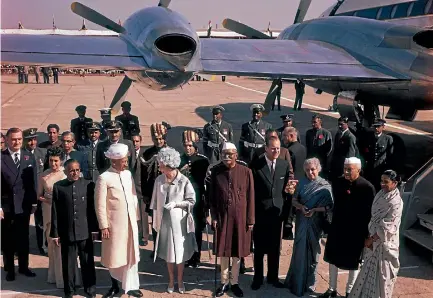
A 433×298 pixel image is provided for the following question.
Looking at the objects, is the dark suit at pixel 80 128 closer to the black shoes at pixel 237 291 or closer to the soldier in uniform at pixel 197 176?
the soldier in uniform at pixel 197 176

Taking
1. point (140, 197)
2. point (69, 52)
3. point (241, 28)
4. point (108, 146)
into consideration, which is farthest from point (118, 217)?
point (241, 28)

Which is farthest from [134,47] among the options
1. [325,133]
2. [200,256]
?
[200,256]

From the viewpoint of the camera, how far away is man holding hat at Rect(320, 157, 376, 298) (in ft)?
14.6

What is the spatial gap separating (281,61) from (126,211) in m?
6.19

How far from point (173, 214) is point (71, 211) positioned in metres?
1.08

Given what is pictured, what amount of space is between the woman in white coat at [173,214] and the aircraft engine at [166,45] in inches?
152

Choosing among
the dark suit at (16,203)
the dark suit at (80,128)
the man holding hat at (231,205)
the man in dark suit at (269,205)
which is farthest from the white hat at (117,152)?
the dark suit at (80,128)

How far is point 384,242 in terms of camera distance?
13.9 feet

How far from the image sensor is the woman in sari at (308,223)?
472 centimetres

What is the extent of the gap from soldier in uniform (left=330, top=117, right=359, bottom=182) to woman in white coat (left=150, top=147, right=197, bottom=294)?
A: 131 inches

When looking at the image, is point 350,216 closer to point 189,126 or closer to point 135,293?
point 135,293

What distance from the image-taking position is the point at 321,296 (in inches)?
188

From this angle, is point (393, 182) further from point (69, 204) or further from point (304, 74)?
point (304, 74)

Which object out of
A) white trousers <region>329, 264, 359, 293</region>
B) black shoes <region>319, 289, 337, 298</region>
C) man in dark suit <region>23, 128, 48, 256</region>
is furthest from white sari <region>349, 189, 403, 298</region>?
man in dark suit <region>23, 128, 48, 256</region>
